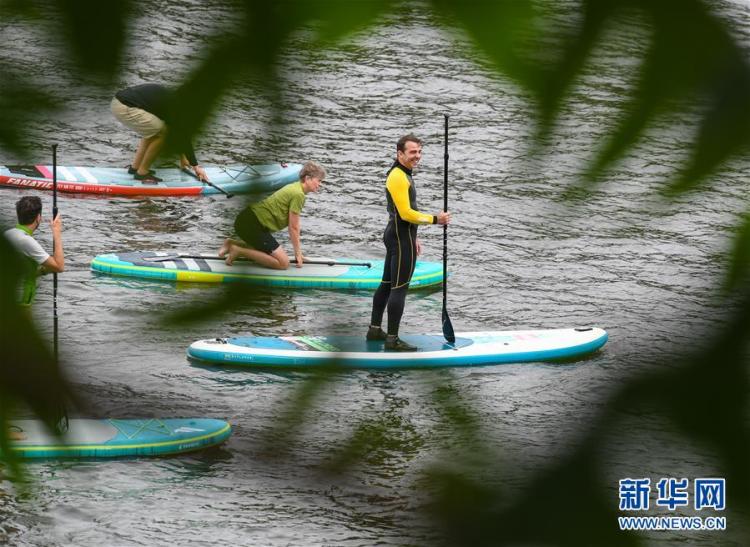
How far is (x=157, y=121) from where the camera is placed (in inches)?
20.4

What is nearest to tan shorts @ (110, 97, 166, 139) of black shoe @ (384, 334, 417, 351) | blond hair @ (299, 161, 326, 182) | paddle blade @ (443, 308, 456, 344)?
blond hair @ (299, 161, 326, 182)

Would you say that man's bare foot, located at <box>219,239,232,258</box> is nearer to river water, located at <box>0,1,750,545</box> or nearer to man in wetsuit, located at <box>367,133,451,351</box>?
river water, located at <box>0,1,750,545</box>

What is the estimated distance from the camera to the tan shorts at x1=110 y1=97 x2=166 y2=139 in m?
0.50

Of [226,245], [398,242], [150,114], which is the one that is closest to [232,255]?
[226,245]

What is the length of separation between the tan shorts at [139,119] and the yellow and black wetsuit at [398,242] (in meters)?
8.28

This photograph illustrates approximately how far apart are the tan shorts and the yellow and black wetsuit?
8.28 meters

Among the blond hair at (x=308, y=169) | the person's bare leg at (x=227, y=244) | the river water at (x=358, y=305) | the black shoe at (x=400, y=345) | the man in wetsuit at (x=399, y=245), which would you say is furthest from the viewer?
the black shoe at (x=400, y=345)

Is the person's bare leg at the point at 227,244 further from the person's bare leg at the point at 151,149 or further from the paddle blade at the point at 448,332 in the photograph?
the paddle blade at the point at 448,332

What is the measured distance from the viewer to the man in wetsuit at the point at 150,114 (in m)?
0.50

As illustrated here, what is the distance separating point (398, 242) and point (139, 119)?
9.13 metres

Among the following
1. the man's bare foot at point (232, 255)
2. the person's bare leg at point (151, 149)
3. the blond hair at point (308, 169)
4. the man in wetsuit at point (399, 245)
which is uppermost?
the person's bare leg at point (151, 149)

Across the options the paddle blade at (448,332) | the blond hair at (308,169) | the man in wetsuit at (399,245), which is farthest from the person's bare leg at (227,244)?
the paddle blade at (448,332)

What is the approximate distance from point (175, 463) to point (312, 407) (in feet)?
24.2

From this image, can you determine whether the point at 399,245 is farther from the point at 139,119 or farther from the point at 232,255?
the point at 139,119
